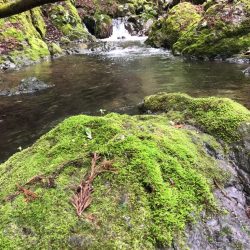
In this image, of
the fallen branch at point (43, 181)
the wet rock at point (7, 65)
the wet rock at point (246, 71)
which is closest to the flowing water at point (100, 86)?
the wet rock at point (246, 71)

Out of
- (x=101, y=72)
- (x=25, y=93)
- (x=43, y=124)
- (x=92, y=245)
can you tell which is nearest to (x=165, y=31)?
(x=101, y=72)

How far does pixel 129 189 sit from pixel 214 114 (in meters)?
2.38

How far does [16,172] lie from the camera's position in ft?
14.1

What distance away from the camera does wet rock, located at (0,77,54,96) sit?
1560 cm

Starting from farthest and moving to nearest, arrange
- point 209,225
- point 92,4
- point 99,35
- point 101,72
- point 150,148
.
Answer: point 92,4
point 99,35
point 101,72
point 150,148
point 209,225

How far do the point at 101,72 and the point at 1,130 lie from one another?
29.1 feet

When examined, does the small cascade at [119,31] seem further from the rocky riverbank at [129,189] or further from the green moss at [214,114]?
the rocky riverbank at [129,189]

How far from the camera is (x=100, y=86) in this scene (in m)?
15.6

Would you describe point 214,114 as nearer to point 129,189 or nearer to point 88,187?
point 129,189

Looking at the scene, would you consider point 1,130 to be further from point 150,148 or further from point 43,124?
point 150,148

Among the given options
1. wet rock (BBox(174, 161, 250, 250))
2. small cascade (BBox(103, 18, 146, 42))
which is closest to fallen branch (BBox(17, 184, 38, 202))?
wet rock (BBox(174, 161, 250, 250))

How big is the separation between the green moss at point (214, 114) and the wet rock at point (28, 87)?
10296mm

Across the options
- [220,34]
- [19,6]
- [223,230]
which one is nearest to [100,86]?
[220,34]

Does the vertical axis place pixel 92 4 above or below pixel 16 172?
below
